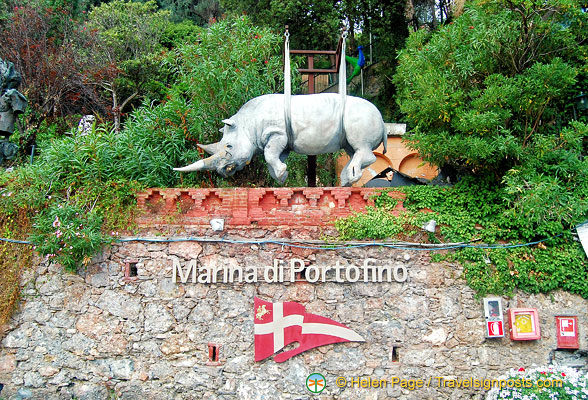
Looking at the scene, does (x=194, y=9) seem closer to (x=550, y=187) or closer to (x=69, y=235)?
(x=69, y=235)

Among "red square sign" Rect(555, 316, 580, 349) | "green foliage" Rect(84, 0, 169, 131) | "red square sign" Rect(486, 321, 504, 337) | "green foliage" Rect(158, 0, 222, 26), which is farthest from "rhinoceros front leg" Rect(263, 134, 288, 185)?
"green foliage" Rect(158, 0, 222, 26)

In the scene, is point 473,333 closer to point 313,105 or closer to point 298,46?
point 313,105

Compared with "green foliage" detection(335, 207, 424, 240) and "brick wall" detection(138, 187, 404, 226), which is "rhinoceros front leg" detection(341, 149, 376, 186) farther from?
"green foliage" detection(335, 207, 424, 240)

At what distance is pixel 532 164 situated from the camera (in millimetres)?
7656

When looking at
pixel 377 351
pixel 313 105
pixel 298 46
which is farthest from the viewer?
pixel 298 46

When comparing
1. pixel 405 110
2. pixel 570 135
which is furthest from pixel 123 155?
pixel 570 135

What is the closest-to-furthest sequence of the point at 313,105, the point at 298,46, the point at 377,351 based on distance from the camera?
the point at 377,351, the point at 313,105, the point at 298,46

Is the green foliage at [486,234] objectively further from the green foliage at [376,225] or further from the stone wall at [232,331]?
the stone wall at [232,331]

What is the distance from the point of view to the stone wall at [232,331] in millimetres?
7410

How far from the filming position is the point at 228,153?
8094 mm

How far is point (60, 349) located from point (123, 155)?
10.0 ft

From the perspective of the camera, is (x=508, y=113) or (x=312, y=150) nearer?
(x=508, y=113)

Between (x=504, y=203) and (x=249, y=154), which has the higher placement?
(x=249, y=154)

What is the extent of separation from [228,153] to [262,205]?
96 centimetres
